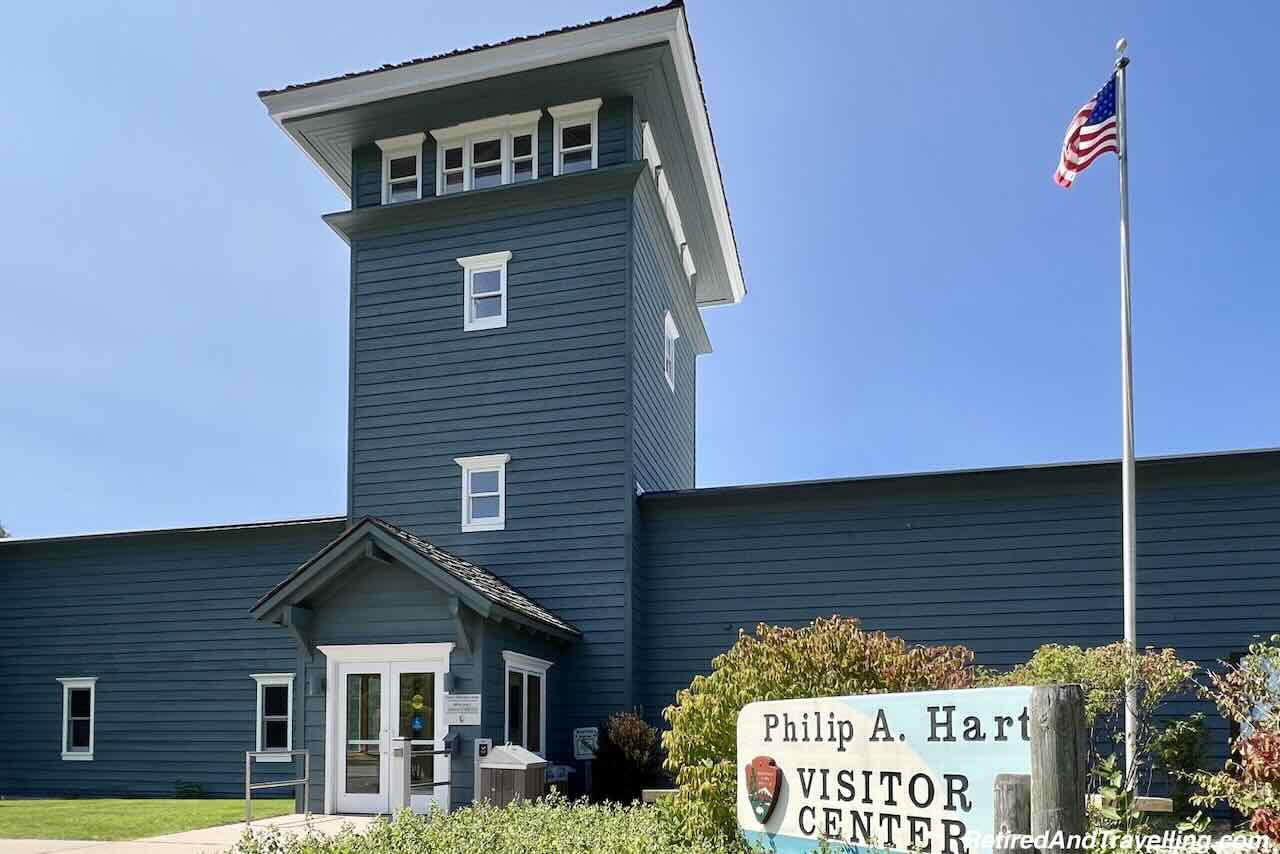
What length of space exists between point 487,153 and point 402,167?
175cm

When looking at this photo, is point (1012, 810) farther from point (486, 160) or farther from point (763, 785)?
point (486, 160)

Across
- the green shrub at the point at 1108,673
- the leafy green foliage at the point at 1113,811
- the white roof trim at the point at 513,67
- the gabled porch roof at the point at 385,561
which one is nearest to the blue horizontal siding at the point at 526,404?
the gabled porch roof at the point at 385,561

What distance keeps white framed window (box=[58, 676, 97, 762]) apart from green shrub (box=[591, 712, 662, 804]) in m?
11.5

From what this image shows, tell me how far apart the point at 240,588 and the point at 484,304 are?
765cm

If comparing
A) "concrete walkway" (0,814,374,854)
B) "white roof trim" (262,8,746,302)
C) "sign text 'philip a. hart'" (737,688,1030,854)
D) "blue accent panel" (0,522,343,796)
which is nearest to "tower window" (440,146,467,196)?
"white roof trim" (262,8,746,302)

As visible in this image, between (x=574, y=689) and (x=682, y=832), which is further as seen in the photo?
(x=574, y=689)

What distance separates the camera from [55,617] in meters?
24.7

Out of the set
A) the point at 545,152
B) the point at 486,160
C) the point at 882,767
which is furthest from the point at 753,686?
the point at 486,160

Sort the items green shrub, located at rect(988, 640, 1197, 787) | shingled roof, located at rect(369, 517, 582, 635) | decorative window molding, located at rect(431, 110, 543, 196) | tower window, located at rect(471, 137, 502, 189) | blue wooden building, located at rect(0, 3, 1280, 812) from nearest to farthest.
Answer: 1. green shrub, located at rect(988, 640, 1197, 787)
2. shingled roof, located at rect(369, 517, 582, 635)
3. blue wooden building, located at rect(0, 3, 1280, 812)
4. decorative window molding, located at rect(431, 110, 543, 196)
5. tower window, located at rect(471, 137, 502, 189)

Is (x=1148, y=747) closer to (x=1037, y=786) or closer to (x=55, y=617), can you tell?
(x=1037, y=786)

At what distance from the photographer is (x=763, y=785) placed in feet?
24.3

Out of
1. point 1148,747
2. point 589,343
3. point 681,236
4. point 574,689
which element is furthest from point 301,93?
point 1148,747

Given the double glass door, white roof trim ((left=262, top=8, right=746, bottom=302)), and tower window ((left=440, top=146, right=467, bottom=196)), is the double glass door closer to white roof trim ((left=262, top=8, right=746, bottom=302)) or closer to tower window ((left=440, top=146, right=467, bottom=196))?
tower window ((left=440, top=146, right=467, bottom=196))

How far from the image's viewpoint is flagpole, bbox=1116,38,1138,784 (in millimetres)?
16266
